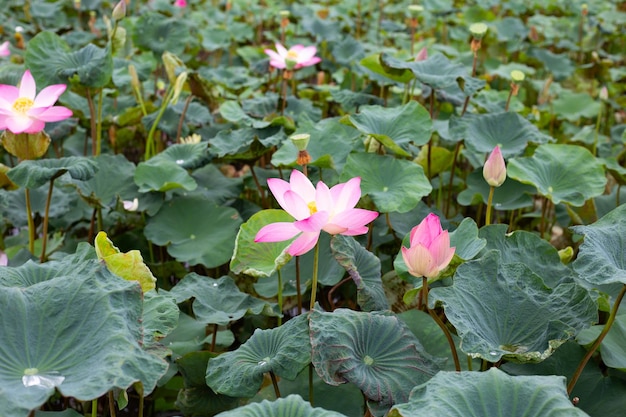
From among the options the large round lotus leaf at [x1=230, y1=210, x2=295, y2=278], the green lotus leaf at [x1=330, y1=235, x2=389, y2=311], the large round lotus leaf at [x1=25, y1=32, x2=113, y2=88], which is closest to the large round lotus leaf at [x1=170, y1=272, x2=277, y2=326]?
the large round lotus leaf at [x1=230, y1=210, x2=295, y2=278]

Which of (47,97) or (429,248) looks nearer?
(429,248)

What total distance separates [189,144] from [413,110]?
0.62m

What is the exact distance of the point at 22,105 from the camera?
1498 millimetres

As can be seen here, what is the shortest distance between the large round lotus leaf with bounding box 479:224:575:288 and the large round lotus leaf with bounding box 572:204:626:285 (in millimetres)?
135

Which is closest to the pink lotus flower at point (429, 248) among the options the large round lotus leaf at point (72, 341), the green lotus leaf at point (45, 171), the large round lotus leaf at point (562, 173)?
the large round lotus leaf at point (72, 341)

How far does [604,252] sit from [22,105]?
3.92 ft

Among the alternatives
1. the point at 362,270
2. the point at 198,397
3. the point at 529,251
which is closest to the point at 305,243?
the point at 362,270

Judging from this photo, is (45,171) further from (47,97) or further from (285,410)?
(285,410)

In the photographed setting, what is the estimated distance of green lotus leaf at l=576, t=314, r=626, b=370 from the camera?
1.16 meters

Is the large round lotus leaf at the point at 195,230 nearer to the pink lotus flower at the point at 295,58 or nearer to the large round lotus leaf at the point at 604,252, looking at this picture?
the pink lotus flower at the point at 295,58

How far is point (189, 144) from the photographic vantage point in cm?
193

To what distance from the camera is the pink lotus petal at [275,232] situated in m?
1.05

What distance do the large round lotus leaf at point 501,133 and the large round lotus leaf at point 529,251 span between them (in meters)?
0.50

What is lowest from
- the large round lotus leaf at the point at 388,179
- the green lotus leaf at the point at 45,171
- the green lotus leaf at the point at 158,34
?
the green lotus leaf at the point at 158,34
